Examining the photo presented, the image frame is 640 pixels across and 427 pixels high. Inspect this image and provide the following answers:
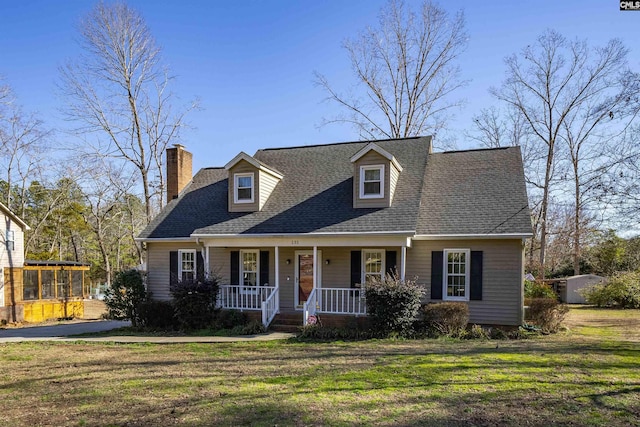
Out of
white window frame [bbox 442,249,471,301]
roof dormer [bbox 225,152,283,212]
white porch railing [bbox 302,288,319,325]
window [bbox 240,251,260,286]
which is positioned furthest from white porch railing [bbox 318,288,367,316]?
roof dormer [bbox 225,152,283,212]

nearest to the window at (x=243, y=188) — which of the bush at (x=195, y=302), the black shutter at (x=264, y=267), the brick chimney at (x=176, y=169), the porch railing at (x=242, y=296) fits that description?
the black shutter at (x=264, y=267)

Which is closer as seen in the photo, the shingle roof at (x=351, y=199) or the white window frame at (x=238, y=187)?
the shingle roof at (x=351, y=199)

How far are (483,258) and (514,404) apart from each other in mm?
7197

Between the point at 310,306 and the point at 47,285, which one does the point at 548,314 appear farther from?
the point at 47,285

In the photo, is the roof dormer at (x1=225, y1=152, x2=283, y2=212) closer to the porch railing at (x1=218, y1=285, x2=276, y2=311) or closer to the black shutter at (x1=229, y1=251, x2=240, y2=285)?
the black shutter at (x1=229, y1=251, x2=240, y2=285)

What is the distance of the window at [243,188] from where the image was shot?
15.8 metres

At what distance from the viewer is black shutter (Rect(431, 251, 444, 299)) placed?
13.0m

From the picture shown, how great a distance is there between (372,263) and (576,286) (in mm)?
18367

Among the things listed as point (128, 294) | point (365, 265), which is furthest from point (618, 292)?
point (128, 294)

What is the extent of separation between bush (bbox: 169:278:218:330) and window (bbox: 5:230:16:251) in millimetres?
11575

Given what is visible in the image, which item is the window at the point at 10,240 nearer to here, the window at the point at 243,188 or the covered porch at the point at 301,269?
the covered porch at the point at 301,269

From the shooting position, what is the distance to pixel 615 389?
6.61 m

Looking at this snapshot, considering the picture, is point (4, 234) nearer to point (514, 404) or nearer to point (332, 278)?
point (332, 278)

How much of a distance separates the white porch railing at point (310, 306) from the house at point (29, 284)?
49.2 feet
